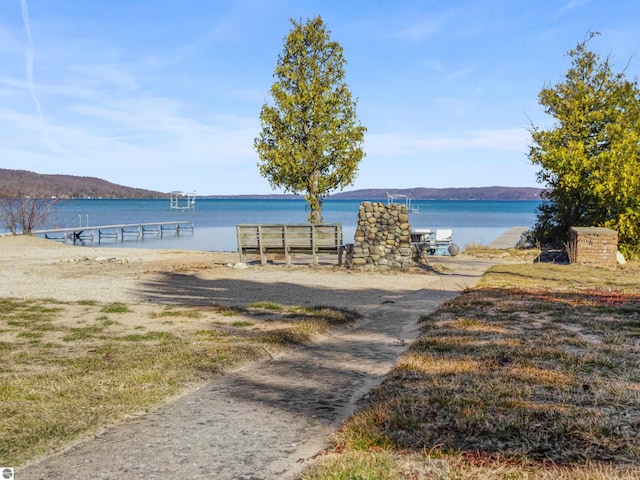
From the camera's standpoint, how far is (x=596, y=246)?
690 inches

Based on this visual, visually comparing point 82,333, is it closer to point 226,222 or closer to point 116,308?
point 116,308

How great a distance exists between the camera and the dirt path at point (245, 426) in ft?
12.1

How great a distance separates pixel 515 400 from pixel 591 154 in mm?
20092

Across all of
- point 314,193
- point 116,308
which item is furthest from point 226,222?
point 116,308

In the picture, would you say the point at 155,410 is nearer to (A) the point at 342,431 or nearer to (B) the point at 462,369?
(A) the point at 342,431

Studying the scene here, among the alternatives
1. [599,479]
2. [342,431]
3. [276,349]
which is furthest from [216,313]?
[599,479]

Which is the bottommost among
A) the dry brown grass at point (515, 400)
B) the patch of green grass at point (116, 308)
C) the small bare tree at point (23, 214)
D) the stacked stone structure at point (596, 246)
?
the patch of green grass at point (116, 308)

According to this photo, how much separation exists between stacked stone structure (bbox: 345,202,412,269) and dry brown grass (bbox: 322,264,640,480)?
907 centimetres

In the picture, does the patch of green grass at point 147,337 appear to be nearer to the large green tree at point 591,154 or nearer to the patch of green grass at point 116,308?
the patch of green grass at point 116,308

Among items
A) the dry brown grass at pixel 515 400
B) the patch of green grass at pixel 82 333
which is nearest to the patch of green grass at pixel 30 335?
the patch of green grass at pixel 82 333

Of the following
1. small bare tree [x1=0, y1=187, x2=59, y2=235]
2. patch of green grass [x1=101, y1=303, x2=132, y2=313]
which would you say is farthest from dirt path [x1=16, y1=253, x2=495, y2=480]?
small bare tree [x1=0, y1=187, x2=59, y2=235]

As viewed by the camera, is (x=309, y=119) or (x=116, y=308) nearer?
(x=116, y=308)

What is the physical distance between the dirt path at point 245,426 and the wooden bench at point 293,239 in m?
12.0

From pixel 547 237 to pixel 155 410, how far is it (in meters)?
22.5
